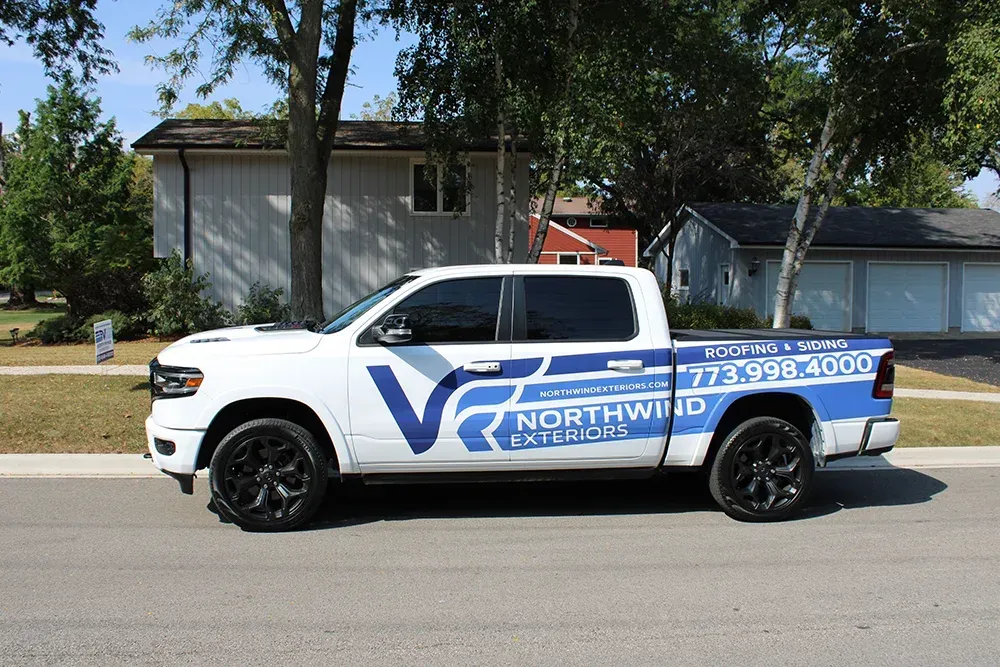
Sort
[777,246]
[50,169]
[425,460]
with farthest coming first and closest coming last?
[50,169] < [777,246] < [425,460]

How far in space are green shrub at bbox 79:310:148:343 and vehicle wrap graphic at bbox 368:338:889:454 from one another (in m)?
13.7

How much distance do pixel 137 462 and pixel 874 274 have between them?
2160 centimetres

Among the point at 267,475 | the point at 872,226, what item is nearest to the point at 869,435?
the point at 267,475

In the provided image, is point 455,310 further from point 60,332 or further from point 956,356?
point 956,356

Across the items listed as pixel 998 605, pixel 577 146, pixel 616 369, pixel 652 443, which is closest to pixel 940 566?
pixel 998 605

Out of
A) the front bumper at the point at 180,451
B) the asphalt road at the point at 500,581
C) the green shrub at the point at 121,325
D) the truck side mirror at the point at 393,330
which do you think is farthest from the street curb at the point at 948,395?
the green shrub at the point at 121,325

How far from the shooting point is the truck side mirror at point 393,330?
6.03 m

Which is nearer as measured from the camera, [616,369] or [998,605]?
[998,605]

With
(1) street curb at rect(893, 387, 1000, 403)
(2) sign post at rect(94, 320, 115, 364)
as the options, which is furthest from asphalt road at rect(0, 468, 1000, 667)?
(1) street curb at rect(893, 387, 1000, 403)

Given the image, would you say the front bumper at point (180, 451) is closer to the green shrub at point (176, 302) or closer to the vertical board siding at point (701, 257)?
the green shrub at point (176, 302)

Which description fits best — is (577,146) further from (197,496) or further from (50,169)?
(50,169)

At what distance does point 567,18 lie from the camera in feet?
53.0

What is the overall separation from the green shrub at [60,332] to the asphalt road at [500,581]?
11.9 meters

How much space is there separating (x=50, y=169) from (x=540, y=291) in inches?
1004
